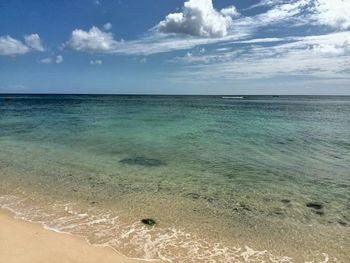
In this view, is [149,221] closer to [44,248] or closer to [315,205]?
[44,248]

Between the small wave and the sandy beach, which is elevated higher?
the sandy beach

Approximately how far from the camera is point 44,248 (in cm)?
679

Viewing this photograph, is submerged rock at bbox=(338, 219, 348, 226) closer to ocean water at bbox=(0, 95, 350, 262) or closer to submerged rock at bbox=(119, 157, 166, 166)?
ocean water at bbox=(0, 95, 350, 262)

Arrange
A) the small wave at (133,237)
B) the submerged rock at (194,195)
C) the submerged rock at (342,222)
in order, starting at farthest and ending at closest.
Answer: the submerged rock at (194,195)
the submerged rock at (342,222)
the small wave at (133,237)

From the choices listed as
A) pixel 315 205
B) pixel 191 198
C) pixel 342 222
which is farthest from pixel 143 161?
pixel 342 222

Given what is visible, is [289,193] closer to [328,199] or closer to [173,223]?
[328,199]

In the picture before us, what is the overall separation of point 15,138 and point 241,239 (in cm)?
1944

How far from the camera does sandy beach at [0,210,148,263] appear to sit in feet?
20.9

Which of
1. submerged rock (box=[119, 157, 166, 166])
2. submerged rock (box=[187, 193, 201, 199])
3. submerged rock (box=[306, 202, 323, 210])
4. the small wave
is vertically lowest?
the small wave

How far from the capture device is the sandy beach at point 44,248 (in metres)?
6.38

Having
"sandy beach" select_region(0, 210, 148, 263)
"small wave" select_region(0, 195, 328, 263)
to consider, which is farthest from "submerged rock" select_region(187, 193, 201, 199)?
"sandy beach" select_region(0, 210, 148, 263)

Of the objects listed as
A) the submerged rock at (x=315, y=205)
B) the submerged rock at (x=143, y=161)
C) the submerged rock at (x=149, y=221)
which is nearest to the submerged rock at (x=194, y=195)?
the submerged rock at (x=149, y=221)

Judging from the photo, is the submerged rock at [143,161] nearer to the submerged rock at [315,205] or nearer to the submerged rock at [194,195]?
the submerged rock at [194,195]

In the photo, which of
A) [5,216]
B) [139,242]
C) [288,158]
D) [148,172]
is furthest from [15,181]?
[288,158]
